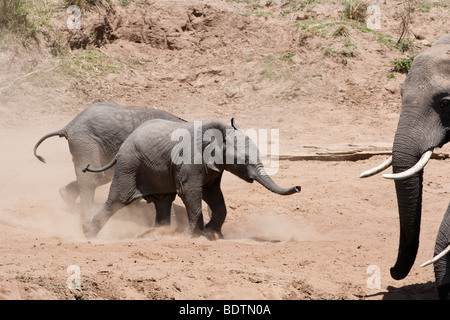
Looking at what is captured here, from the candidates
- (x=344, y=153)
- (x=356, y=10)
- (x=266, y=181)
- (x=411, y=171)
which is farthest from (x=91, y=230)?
(x=356, y=10)

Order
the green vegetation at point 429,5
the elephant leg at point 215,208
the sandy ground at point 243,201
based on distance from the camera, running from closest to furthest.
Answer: the sandy ground at point 243,201, the elephant leg at point 215,208, the green vegetation at point 429,5

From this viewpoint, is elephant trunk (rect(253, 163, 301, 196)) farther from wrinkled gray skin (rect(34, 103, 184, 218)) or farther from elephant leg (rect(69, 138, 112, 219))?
elephant leg (rect(69, 138, 112, 219))

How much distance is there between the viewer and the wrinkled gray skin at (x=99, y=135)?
9.30 metres

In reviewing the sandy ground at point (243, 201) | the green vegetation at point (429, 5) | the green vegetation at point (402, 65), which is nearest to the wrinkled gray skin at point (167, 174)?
the sandy ground at point (243, 201)

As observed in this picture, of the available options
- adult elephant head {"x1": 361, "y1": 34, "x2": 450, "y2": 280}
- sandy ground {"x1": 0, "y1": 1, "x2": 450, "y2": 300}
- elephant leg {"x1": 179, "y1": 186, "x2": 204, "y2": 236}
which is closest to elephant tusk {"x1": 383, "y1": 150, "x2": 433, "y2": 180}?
adult elephant head {"x1": 361, "y1": 34, "x2": 450, "y2": 280}

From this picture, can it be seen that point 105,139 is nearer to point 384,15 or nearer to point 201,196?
point 201,196

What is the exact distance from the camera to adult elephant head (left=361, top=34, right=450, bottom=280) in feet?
17.9

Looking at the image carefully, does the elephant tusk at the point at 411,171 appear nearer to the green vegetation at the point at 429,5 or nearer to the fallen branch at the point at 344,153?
the fallen branch at the point at 344,153

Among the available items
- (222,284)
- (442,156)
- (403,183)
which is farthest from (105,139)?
(442,156)

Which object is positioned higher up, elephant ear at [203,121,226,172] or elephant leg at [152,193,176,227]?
elephant ear at [203,121,226,172]

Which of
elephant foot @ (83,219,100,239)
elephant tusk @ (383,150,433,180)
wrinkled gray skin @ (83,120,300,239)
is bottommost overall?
elephant foot @ (83,219,100,239)

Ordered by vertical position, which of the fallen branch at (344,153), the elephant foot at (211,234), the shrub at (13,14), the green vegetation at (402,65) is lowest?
the fallen branch at (344,153)

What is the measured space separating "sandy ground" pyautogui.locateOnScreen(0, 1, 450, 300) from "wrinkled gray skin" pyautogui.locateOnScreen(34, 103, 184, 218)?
0.53m

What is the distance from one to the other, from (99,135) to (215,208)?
6.12 ft
